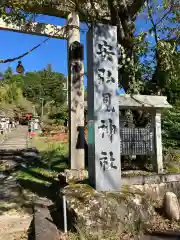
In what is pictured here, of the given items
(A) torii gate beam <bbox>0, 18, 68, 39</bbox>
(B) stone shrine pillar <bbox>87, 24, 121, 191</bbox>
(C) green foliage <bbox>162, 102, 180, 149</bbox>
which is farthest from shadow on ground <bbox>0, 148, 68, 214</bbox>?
(A) torii gate beam <bbox>0, 18, 68, 39</bbox>

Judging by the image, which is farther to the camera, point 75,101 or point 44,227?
point 75,101

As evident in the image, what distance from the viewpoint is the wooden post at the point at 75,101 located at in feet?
26.6

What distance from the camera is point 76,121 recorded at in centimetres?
817

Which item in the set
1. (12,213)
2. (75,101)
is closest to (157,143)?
(75,101)

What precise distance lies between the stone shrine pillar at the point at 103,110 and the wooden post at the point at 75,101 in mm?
2765

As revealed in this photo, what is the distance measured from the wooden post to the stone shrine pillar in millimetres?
2765

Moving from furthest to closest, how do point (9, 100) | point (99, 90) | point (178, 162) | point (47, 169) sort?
point (9, 100), point (47, 169), point (178, 162), point (99, 90)

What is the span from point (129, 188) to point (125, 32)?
11.8 feet

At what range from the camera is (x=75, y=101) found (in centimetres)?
829

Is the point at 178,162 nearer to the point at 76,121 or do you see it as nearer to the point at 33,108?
the point at 76,121

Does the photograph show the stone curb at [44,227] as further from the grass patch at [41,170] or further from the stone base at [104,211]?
the grass patch at [41,170]

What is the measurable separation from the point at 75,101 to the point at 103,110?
3.15m

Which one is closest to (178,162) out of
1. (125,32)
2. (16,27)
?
(125,32)

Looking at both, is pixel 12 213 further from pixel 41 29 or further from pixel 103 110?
pixel 41 29
